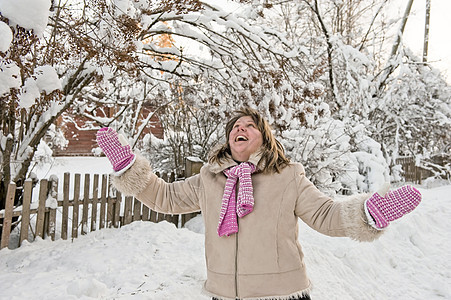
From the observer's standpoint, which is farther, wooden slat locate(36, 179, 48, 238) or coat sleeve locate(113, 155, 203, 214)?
wooden slat locate(36, 179, 48, 238)

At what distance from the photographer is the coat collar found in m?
1.94

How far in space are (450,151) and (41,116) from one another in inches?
669

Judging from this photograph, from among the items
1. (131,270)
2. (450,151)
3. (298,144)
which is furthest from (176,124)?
(450,151)

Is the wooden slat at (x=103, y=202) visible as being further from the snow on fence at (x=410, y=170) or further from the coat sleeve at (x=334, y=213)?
the snow on fence at (x=410, y=170)

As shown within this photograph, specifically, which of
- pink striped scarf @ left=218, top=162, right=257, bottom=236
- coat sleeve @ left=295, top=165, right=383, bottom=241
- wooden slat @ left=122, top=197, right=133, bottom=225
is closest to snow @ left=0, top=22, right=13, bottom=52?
pink striped scarf @ left=218, top=162, right=257, bottom=236

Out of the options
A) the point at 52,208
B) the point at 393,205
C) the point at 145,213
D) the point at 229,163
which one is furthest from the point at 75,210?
the point at 393,205

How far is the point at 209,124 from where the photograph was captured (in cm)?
709

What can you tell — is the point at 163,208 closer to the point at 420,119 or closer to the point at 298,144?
the point at 298,144

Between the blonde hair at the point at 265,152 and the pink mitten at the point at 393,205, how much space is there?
1.84 ft

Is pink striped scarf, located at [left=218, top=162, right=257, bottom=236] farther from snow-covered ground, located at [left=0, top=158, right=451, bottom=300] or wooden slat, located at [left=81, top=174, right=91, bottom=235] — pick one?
wooden slat, located at [left=81, top=174, right=91, bottom=235]

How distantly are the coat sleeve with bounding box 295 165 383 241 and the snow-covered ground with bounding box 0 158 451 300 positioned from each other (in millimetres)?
1633

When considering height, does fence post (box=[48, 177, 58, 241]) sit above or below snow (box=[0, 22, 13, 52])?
below

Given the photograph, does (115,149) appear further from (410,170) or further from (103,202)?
(410,170)

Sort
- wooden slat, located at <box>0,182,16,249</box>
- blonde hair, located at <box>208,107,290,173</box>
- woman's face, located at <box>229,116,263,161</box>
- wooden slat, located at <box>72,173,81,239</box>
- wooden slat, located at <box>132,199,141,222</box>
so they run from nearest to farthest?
blonde hair, located at <box>208,107,290,173</box> < woman's face, located at <box>229,116,263,161</box> < wooden slat, located at <box>0,182,16,249</box> < wooden slat, located at <box>72,173,81,239</box> < wooden slat, located at <box>132,199,141,222</box>
